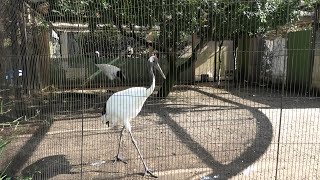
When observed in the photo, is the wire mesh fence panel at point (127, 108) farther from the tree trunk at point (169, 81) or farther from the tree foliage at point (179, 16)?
the tree trunk at point (169, 81)

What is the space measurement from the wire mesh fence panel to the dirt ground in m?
0.02

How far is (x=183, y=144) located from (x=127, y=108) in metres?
1.14

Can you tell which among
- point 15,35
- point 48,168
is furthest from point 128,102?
point 15,35

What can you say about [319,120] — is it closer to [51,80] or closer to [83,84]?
[83,84]

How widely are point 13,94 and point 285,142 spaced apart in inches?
165

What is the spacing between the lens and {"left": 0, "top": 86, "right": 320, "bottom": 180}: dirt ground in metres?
4.23

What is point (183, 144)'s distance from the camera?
521 cm

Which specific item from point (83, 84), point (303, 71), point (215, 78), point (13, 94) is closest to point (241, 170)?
point (83, 84)

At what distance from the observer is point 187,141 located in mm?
5332

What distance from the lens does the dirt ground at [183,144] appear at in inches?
167

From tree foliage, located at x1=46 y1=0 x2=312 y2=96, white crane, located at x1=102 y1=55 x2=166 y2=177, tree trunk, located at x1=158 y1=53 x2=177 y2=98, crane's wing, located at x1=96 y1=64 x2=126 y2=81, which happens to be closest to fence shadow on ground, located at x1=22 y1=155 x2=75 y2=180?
white crane, located at x1=102 y1=55 x2=166 y2=177

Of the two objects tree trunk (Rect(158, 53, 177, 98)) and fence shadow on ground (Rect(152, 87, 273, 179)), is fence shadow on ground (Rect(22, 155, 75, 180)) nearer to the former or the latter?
fence shadow on ground (Rect(152, 87, 273, 179))

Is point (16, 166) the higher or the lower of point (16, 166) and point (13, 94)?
the lower

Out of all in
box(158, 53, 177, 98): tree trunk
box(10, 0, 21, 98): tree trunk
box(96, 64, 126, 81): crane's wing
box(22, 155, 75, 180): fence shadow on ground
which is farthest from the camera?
box(158, 53, 177, 98): tree trunk
